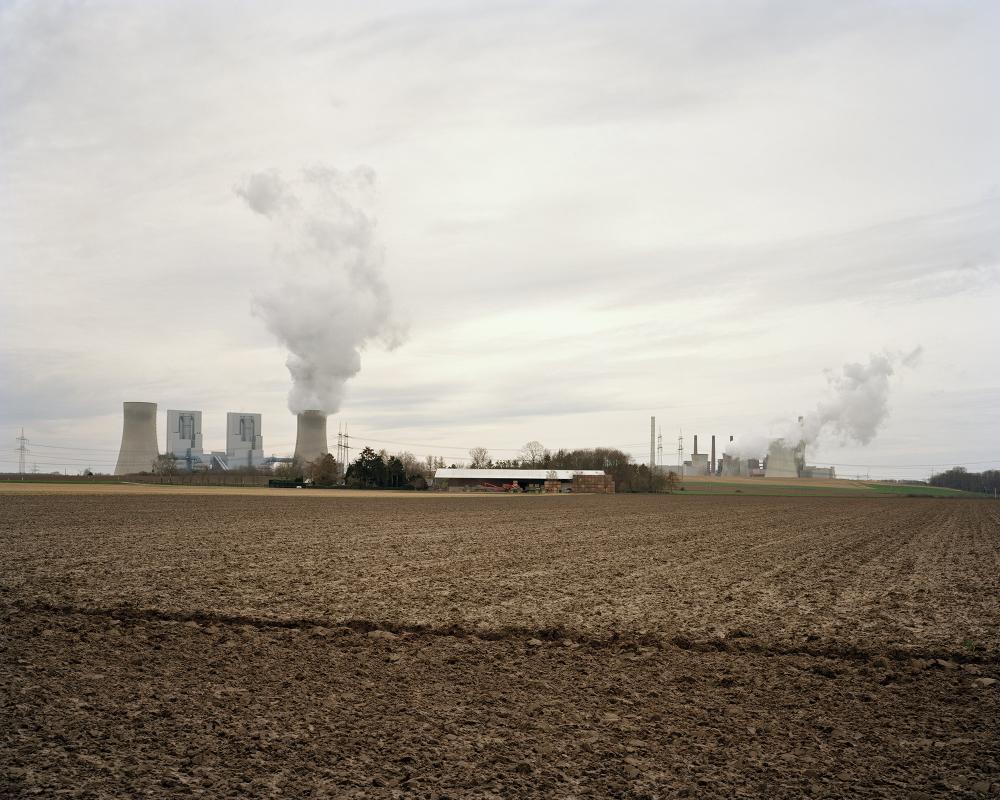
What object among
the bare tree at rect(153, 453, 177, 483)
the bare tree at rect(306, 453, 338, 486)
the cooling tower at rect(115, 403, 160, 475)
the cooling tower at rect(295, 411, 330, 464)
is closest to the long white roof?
the bare tree at rect(306, 453, 338, 486)

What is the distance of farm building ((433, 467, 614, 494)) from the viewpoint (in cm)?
12269

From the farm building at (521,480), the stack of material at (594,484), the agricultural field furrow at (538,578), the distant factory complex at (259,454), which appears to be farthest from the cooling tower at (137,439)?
the agricultural field furrow at (538,578)

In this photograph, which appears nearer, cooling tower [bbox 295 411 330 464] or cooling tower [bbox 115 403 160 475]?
cooling tower [bbox 295 411 330 464]

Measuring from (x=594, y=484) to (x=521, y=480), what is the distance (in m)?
12.0

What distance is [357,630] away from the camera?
12562mm

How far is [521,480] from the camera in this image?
129875 millimetres

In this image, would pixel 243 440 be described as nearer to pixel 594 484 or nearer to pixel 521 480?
pixel 521 480

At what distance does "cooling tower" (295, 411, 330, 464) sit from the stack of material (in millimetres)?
40025

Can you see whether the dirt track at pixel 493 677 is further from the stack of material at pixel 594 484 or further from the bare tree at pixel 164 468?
the bare tree at pixel 164 468

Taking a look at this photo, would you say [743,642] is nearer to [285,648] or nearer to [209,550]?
[285,648]

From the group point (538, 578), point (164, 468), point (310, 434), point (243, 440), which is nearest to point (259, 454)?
point (243, 440)

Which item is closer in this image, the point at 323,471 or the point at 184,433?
the point at 323,471

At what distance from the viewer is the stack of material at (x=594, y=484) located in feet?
400

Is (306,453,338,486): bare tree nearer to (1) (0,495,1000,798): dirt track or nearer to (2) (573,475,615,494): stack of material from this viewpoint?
(2) (573,475,615,494): stack of material
